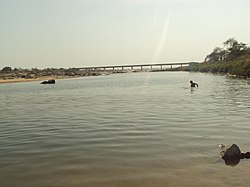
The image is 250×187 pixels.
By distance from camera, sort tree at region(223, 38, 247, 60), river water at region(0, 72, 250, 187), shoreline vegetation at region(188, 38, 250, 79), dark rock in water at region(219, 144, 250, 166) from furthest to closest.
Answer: tree at region(223, 38, 247, 60) → shoreline vegetation at region(188, 38, 250, 79) → dark rock in water at region(219, 144, 250, 166) → river water at region(0, 72, 250, 187)

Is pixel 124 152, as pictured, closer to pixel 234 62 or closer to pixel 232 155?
pixel 232 155

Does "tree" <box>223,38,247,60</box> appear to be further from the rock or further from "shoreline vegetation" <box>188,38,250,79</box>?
the rock

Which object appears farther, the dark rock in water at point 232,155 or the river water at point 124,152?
the dark rock in water at point 232,155

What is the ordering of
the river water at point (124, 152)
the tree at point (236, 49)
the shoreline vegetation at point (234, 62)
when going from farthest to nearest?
1. the tree at point (236, 49)
2. the shoreline vegetation at point (234, 62)
3. the river water at point (124, 152)

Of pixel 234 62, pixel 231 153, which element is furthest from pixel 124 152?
pixel 234 62

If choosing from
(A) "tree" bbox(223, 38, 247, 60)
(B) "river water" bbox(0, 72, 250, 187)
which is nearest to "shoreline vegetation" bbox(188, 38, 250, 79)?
(A) "tree" bbox(223, 38, 247, 60)

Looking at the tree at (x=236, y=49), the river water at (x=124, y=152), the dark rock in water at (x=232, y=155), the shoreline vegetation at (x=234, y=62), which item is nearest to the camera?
the river water at (x=124, y=152)

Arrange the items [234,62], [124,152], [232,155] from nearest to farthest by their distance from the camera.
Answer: [232,155], [124,152], [234,62]

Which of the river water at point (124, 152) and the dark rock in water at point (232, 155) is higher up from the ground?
the dark rock in water at point (232, 155)

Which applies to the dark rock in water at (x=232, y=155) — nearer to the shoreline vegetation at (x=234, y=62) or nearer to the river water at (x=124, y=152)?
the river water at (x=124, y=152)

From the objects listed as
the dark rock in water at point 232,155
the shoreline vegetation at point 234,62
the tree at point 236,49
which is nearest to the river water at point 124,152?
the dark rock in water at point 232,155

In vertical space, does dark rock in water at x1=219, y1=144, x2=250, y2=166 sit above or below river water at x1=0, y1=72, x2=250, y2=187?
above

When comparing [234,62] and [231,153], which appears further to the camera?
[234,62]

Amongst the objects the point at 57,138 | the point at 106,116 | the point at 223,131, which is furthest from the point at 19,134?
the point at 223,131
